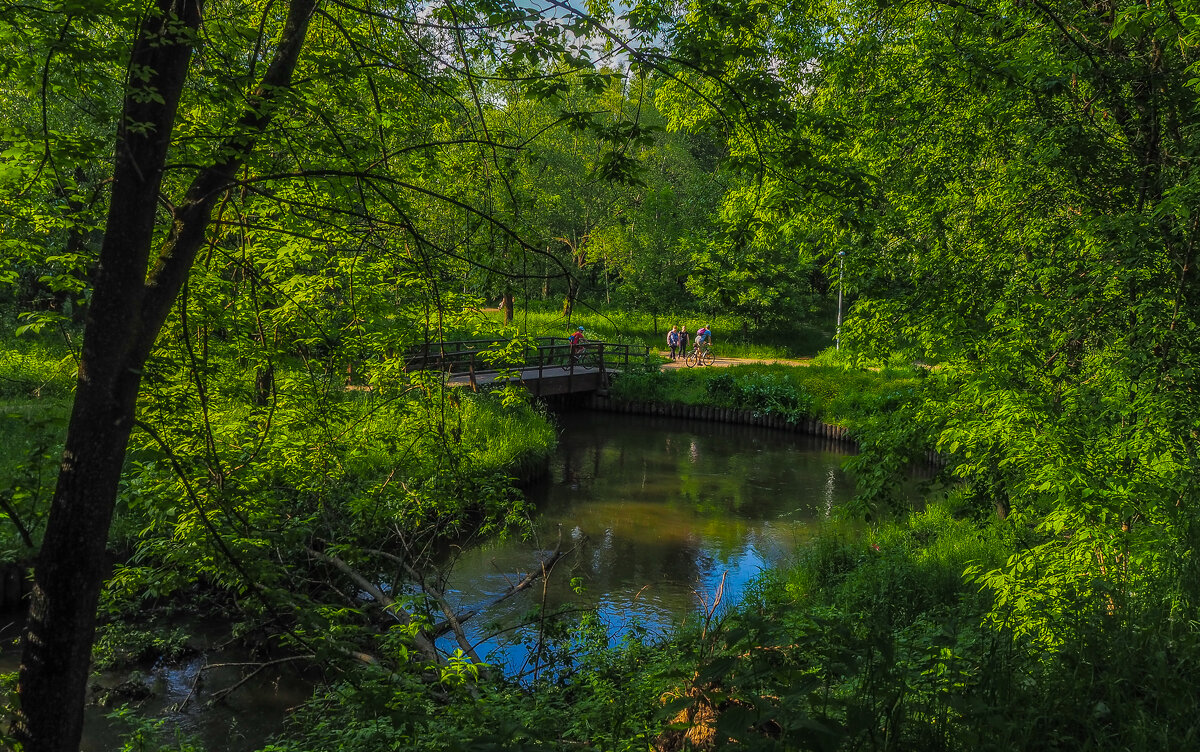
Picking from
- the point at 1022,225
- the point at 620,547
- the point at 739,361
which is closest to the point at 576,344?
the point at 739,361

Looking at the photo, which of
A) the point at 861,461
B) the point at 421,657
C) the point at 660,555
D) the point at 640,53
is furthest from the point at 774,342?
the point at 640,53

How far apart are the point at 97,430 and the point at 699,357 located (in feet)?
86.1

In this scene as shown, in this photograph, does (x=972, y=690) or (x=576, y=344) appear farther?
(x=576, y=344)

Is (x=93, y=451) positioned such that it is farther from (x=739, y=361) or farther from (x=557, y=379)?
(x=739, y=361)

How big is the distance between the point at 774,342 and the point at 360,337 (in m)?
30.8

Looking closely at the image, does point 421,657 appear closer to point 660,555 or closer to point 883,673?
point 883,673

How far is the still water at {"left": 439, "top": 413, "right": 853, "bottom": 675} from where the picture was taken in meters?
9.52

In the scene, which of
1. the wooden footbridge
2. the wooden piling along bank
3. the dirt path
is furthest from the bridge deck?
the dirt path

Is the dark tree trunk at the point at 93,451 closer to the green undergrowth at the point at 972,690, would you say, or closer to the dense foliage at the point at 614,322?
the dense foliage at the point at 614,322

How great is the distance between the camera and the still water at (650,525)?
9.52m

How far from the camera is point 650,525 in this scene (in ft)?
44.4

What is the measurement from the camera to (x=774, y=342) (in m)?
36.2

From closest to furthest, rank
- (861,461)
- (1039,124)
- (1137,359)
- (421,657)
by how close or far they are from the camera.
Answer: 1. (1137,359)
2. (1039,124)
3. (421,657)
4. (861,461)

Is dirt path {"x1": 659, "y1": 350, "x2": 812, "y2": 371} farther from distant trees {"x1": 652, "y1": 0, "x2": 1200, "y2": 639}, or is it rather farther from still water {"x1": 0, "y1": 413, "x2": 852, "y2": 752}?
distant trees {"x1": 652, "y1": 0, "x2": 1200, "y2": 639}
